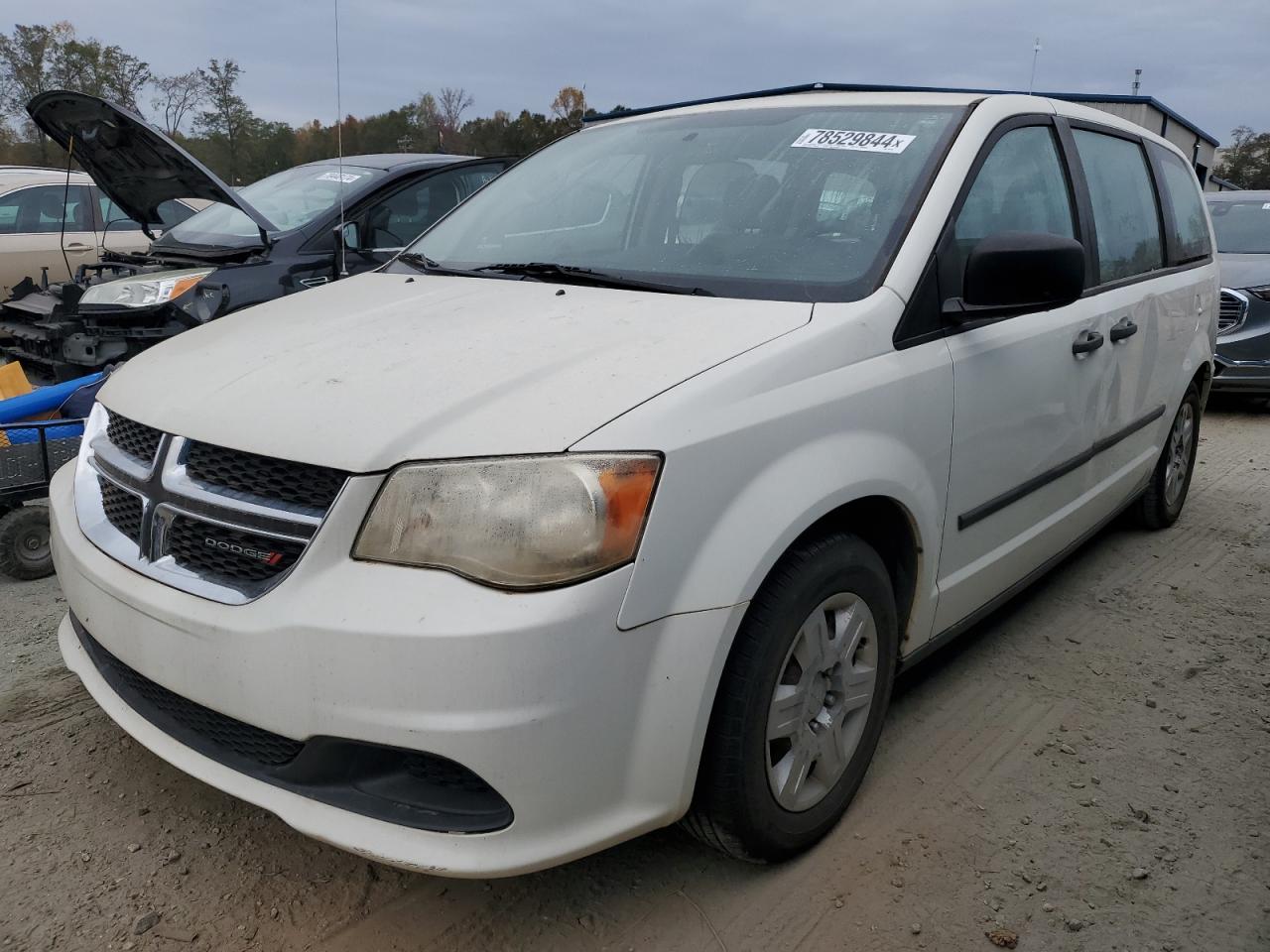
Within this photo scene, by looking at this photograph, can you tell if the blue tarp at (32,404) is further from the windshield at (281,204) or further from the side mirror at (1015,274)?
the side mirror at (1015,274)

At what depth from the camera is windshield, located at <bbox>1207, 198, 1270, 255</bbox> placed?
8586mm

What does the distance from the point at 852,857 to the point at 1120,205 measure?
2576 mm

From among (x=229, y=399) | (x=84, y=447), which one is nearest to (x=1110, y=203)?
(x=229, y=399)

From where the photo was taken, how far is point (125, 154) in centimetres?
536

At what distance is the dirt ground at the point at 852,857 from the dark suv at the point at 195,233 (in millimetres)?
2859

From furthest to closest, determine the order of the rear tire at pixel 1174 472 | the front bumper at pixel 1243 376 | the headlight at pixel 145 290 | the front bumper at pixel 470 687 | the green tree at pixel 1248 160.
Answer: the green tree at pixel 1248 160, the front bumper at pixel 1243 376, the headlight at pixel 145 290, the rear tire at pixel 1174 472, the front bumper at pixel 470 687

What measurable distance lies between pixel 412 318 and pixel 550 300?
34cm

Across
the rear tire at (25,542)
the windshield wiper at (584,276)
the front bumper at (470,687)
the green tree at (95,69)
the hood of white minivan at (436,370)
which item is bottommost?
the rear tire at (25,542)

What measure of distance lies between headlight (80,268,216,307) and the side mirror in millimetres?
4632

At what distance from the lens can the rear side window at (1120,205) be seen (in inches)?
136

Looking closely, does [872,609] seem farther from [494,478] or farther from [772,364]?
[494,478]

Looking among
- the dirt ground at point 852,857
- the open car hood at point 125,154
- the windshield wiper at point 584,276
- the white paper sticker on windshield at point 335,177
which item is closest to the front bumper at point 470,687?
the dirt ground at point 852,857

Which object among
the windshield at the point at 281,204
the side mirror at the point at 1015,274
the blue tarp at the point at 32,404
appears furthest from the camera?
the windshield at the point at 281,204

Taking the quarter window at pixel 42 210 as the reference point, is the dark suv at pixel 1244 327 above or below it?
below
